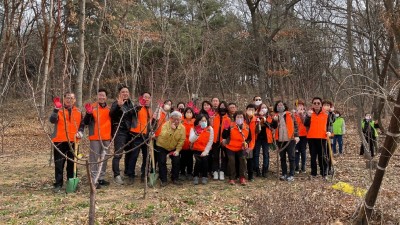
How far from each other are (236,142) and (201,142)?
70 cm

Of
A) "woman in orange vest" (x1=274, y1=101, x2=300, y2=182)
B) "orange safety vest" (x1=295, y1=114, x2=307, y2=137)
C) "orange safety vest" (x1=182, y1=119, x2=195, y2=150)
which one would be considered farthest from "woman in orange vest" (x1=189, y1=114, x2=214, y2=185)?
"orange safety vest" (x1=295, y1=114, x2=307, y2=137)

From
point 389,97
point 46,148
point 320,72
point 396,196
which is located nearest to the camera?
point 389,97

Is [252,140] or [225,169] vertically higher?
[252,140]

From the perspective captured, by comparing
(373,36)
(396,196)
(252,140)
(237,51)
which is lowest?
(396,196)

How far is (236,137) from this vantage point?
23.5 feet

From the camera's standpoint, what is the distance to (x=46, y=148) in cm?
1490

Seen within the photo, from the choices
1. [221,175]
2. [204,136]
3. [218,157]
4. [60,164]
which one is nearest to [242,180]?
[221,175]

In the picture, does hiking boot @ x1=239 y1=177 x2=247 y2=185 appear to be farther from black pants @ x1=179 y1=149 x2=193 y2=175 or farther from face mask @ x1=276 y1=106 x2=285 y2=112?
face mask @ x1=276 y1=106 x2=285 y2=112

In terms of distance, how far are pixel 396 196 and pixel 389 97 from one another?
3065mm

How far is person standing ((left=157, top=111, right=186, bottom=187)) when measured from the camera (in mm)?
6801

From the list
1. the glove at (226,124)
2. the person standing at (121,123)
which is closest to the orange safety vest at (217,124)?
the glove at (226,124)

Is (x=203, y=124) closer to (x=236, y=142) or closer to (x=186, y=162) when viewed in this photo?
(x=236, y=142)

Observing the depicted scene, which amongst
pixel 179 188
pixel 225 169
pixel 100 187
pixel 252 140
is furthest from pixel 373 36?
pixel 100 187

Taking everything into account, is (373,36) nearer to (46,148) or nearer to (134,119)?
(134,119)
